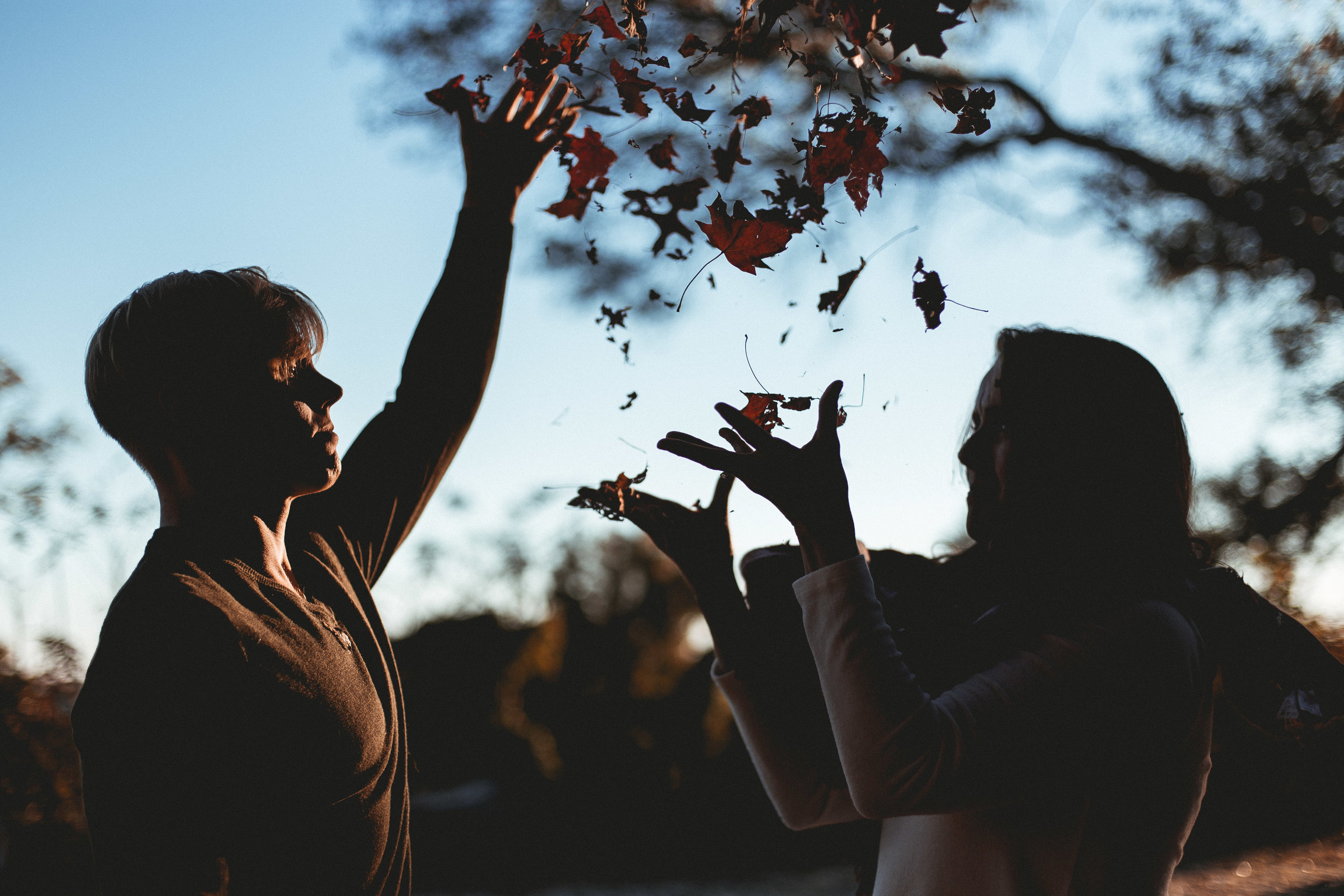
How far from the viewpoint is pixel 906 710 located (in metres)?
1.23

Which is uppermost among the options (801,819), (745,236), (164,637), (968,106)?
(968,106)

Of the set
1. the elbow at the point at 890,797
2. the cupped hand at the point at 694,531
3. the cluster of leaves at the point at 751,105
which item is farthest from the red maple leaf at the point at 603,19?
the elbow at the point at 890,797

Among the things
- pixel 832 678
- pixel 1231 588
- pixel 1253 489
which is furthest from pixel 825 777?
pixel 1253 489

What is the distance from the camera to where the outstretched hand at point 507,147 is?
6.14 feet

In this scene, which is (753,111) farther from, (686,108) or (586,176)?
(586,176)

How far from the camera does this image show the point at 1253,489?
19.3 feet

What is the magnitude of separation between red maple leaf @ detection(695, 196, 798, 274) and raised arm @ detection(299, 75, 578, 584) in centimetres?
69

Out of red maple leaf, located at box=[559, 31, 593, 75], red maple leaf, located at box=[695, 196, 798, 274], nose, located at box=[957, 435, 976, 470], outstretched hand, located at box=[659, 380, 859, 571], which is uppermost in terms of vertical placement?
red maple leaf, located at box=[559, 31, 593, 75]

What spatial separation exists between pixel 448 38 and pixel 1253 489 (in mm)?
5887

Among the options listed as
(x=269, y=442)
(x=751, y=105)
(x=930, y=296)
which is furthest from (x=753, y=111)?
(x=269, y=442)

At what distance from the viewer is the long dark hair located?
1435 mm

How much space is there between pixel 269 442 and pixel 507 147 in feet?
2.93

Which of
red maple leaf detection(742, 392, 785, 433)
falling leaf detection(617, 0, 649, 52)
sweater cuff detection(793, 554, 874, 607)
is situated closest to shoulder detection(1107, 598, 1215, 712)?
sweater cuff detection(793, 554, 874, 607)

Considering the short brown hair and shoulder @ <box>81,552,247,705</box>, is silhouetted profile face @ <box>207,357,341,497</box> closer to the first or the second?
the short brown hair
